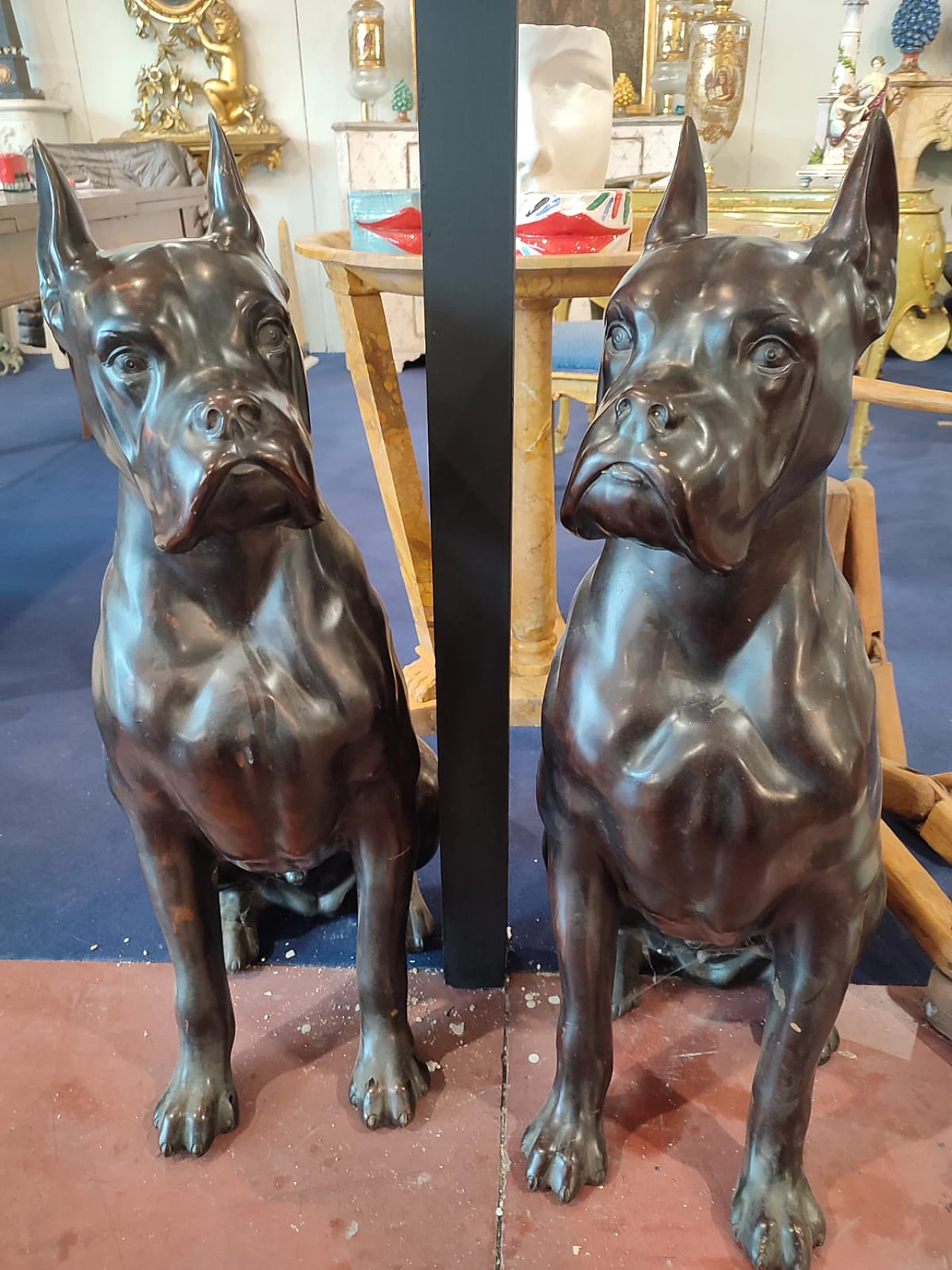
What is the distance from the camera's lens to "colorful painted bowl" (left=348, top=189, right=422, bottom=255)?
139 cm

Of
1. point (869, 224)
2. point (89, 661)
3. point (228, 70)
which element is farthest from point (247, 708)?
point (228, 70)

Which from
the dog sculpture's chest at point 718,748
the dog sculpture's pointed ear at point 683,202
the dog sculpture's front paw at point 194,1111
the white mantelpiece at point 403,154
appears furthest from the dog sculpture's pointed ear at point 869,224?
the white mantelpiece at point 403,154

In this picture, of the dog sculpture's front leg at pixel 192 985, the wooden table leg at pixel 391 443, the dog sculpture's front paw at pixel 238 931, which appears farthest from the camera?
the wooden table leg at pixel 391 443

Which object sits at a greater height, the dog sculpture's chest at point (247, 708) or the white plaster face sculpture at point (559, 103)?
the white plaster face sculpture at point (559, 103)

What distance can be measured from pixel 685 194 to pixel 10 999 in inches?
49.3

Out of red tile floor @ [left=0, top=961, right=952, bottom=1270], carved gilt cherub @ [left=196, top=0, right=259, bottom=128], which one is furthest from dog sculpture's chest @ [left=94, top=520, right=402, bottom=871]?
carved gilt cherub @ [left=196, top=0, right=259, bottom=128]

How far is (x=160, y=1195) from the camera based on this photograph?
1018 mm

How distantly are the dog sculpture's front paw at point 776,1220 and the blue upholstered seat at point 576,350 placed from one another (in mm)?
2188

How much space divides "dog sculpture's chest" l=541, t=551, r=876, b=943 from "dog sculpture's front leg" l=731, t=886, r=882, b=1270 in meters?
0.06

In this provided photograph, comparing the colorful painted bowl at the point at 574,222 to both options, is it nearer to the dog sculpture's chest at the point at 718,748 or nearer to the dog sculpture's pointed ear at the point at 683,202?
the dog sculpture's pointed ear at the point at 683,202

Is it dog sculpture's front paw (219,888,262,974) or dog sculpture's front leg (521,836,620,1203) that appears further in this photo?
dog sculpture's front paw (219,888,262,974)

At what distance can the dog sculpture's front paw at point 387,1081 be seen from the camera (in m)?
1.09

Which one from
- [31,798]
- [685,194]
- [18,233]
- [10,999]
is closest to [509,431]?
[685,194]

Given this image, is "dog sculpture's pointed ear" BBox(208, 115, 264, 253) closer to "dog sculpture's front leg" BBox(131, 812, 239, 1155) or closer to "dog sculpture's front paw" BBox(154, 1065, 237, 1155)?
"dog sculpture's front leg" BBox(131, 812, 239, 1155)
